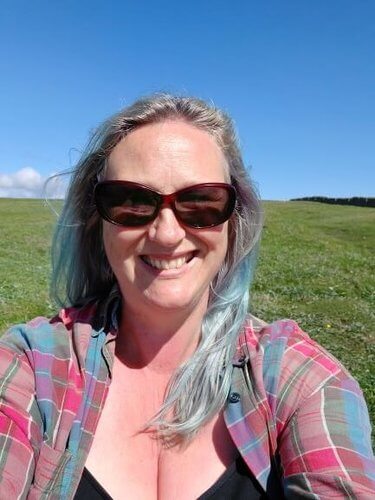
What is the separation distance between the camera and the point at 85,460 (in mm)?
2342

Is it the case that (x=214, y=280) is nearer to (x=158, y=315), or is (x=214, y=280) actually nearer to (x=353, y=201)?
(x=158, y=315)

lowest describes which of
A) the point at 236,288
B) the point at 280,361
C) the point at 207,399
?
the point at 207,399

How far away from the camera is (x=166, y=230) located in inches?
104

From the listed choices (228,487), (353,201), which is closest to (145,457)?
(228,487)

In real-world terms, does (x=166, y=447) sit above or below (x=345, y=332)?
above

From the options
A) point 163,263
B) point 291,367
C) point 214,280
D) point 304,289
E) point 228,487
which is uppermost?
point 163,263

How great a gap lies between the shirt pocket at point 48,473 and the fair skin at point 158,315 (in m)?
0.16

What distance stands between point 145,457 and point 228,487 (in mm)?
412

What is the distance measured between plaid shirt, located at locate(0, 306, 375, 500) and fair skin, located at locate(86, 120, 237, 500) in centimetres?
16

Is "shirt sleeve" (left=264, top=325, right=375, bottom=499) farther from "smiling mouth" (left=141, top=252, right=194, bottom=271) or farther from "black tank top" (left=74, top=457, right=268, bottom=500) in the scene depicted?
"smiling mouth" (left=141, top=252, right=194, bottom=271)

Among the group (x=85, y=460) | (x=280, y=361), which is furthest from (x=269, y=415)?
(x=85, y=460)

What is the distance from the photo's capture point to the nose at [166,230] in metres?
2.62

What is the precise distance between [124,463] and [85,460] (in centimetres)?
21

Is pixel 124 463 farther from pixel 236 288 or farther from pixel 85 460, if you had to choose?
pixel 236 288
